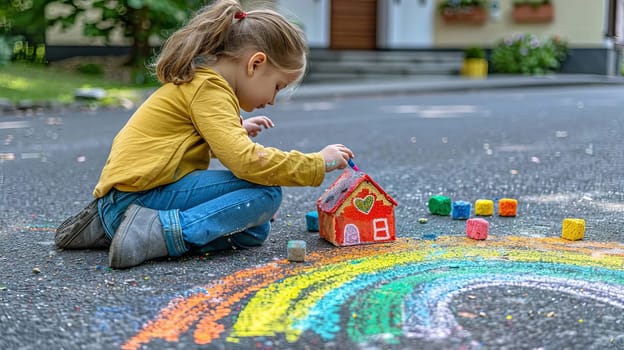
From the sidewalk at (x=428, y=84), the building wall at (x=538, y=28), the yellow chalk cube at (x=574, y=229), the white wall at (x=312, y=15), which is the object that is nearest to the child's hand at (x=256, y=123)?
the yellow chalk cube at (x=574, y=229)

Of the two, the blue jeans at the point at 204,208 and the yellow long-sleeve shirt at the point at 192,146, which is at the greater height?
the yellow long-sleeve shirt at the point at 192,146

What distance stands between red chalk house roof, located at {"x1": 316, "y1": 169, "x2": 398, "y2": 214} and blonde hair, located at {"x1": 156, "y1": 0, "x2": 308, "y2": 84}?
0.42m

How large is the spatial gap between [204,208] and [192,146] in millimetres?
209

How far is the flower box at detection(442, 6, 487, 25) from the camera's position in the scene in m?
13.7

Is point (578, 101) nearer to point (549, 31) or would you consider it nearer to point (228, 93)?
point (549, 31)

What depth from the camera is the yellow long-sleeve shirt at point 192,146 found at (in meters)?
2.21

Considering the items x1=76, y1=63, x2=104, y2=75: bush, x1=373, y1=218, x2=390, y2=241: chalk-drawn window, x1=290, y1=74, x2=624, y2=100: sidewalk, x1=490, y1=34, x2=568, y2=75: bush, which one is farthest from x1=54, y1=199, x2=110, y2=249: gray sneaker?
x1=490, y1=34, x2=568, y2=75: bush

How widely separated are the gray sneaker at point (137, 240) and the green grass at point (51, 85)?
6166 mm

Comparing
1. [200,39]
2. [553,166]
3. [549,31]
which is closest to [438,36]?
[549,31]

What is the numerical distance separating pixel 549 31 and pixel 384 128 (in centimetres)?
916

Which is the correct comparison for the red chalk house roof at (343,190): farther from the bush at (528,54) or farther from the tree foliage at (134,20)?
the bush at (528,54)

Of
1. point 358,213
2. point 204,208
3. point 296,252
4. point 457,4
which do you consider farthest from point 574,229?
point 457,4

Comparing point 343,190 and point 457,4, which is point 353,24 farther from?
point 343,190

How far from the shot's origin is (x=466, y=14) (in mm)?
13750
